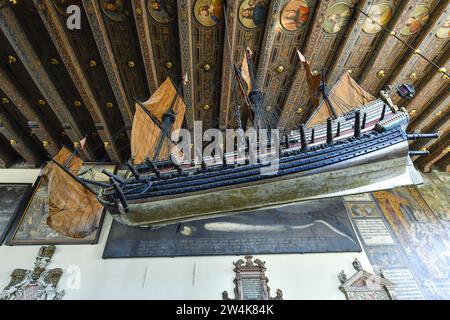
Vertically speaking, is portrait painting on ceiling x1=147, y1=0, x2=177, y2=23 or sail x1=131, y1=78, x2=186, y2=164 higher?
portrait painting on ceiling x1=147, y1=0, x2=177, y2=23

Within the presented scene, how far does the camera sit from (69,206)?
494 centimetres

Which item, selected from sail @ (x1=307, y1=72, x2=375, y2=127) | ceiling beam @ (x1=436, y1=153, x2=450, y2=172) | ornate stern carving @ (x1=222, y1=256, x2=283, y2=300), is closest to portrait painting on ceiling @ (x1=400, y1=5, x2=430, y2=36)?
sail @ (x1=307, y1=72, x2=375, y2=127)

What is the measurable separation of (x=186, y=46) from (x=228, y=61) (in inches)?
41.7

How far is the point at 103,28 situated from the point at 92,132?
12.0 ft

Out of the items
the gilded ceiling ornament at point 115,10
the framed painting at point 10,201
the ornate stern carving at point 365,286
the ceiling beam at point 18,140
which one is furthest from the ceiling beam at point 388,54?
the framed painting at point 10,201

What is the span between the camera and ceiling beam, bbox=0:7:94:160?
555 cm

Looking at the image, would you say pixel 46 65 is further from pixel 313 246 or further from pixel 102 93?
pixel 313 246

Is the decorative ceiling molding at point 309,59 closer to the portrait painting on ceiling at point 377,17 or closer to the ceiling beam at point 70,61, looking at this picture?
the portrait painting on ceiling at point 377,17

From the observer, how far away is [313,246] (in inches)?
275

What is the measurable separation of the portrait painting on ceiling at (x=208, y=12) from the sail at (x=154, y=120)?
5.05 feet

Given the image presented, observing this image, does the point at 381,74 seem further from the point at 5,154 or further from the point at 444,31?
the point at 5,154

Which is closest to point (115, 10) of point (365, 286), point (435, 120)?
point (365, 286)

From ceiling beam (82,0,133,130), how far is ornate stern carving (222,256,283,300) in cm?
495

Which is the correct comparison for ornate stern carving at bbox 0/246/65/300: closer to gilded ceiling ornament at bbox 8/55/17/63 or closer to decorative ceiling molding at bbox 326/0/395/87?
gilded ceiling ornament at bbox 8/55/17/63
